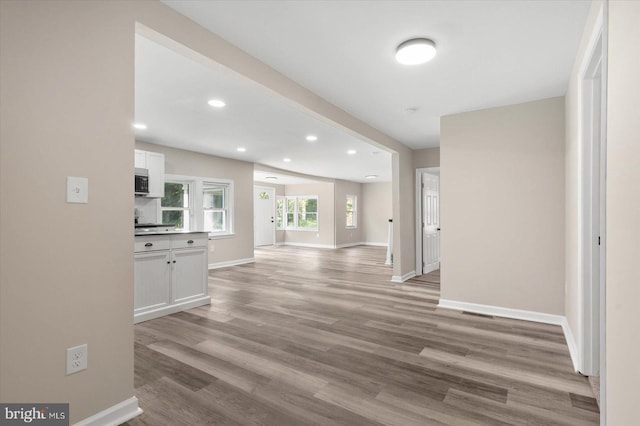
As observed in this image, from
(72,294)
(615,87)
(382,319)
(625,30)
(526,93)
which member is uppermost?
(526,93)

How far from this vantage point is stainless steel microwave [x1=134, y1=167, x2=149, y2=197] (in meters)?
5.04

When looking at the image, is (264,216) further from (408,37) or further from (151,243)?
(408,37)

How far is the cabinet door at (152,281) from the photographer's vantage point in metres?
3.48

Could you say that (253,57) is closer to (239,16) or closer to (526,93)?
(239,16)

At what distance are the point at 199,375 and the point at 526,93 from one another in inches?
158

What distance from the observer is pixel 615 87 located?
1.33 metres

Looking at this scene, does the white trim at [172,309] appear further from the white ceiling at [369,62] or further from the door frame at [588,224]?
the door frame at [588,224]

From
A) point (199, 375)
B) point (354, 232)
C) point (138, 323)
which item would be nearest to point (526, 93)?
point (199, 375)

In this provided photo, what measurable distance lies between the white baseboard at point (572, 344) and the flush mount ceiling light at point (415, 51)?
8.24 ft

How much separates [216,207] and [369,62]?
5.73m

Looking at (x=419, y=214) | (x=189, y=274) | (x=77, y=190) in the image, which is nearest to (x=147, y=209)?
(x=189, y=274)

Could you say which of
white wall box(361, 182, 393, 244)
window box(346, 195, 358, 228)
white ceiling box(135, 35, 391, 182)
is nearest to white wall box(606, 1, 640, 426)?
white ceiling box(135, 35, 391, 182)

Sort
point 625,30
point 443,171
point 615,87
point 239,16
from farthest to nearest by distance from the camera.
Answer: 1. point 443,171
2. point 239,16
3. point 615,87
4. point 625,30

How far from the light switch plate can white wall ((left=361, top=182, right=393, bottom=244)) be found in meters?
10.8
